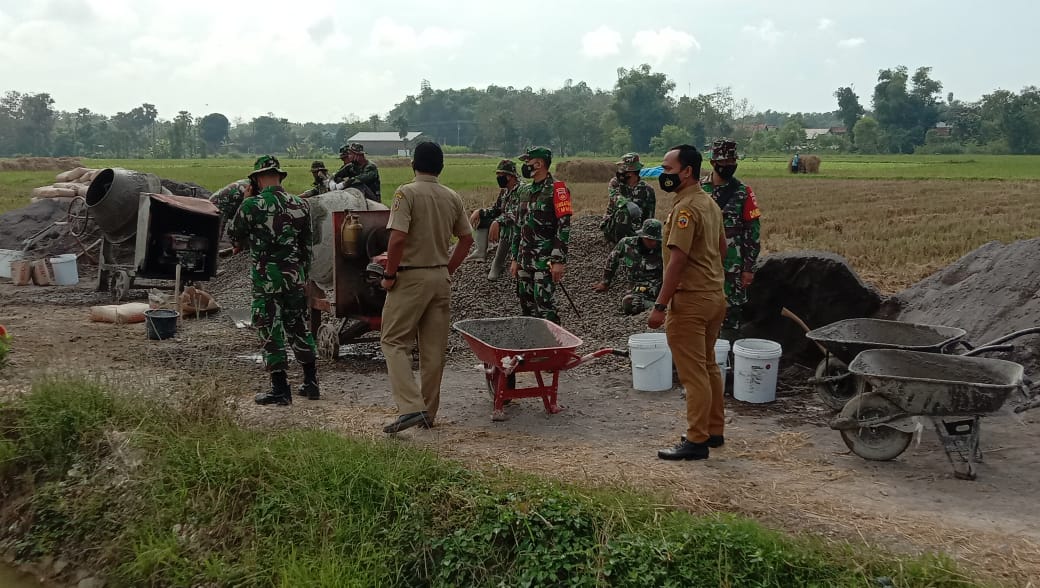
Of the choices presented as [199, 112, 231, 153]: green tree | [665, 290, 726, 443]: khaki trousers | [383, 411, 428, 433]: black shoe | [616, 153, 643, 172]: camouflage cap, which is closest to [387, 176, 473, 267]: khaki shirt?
[383, 411, 428, 433]: black shoe

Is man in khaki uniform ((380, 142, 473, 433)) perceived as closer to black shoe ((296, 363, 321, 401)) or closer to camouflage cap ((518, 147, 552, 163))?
black shoe ((296, 363, 321, 401))

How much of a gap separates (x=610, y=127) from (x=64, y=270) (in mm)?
71353

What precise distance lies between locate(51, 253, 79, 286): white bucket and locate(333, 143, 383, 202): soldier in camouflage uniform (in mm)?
4476

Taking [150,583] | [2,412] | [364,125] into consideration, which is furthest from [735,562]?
[364,125]

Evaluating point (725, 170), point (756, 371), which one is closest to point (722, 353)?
point (756, 371)

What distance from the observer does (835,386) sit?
238 inches

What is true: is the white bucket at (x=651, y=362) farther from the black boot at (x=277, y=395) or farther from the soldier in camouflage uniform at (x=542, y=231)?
the black boot at (x=277, y=395)

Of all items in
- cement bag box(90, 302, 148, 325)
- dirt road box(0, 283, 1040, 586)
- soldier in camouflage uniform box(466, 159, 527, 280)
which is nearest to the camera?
dirt road box(0, 283, 1040, 586)

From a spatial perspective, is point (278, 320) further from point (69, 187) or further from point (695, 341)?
point (69, 187)

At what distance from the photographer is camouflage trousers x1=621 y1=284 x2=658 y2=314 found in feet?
30.3

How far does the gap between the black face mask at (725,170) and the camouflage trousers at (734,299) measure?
80cm

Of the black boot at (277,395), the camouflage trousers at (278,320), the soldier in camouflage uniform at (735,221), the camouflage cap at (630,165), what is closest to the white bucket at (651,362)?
the soldier in camouflage uniform at (735,221)

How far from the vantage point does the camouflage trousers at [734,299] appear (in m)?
7.01

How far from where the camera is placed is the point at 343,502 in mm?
4602
